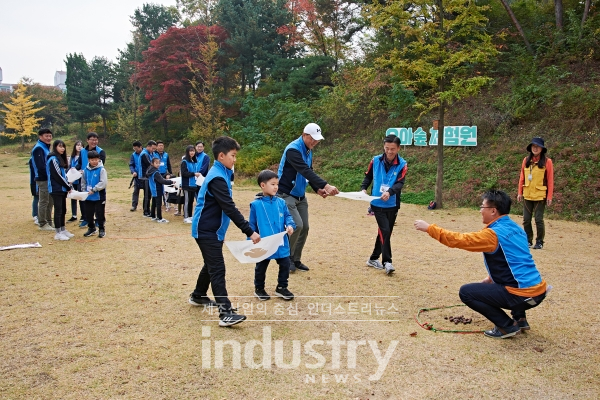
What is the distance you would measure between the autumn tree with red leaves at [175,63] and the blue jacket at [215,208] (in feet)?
81.1

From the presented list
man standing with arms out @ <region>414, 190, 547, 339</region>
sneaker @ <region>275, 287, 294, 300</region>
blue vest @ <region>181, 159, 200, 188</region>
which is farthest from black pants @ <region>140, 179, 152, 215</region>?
man standing with arms out @ <region>414, 190, 547, 339</region>

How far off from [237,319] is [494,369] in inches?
90.0

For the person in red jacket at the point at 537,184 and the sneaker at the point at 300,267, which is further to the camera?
the person in red jacket at the point at 537,184

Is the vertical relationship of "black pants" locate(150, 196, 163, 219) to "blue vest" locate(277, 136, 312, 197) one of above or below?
below

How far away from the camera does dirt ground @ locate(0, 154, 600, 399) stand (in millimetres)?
3215

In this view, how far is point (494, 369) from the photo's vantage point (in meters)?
3.46

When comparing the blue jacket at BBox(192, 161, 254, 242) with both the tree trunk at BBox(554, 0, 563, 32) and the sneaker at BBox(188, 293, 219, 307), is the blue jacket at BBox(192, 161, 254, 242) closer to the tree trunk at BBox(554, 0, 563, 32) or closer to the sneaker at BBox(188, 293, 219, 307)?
the sneaker at BBox(188, 293, 219, 307)

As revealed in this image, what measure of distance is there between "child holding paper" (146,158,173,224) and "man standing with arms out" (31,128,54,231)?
2.13 metres

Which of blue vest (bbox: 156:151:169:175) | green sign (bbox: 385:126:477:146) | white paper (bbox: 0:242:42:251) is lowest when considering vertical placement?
white paper (bbox: 0:242:42:251)

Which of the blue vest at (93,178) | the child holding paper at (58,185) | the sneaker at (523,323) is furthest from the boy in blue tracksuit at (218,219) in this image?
the child holding paper at (58,185)

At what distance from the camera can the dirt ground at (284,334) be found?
10.5 feet

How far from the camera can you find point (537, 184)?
765 cm

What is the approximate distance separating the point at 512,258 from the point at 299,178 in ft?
9.45

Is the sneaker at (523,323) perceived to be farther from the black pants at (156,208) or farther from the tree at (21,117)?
the tree at (21,117)
